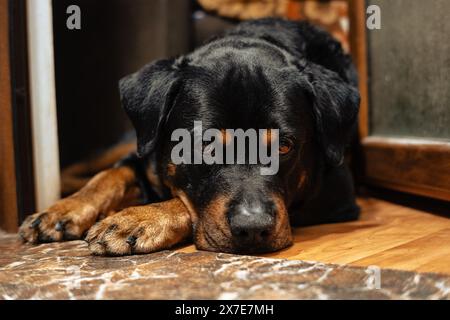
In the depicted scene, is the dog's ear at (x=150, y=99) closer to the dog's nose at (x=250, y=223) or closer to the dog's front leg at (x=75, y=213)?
the dog's front leg at (x=75, y=213)

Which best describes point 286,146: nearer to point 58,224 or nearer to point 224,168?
point 224,168

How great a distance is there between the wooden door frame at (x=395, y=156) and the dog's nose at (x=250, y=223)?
103 centimetres

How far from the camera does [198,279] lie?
1.48 meters

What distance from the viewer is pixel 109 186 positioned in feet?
7.38

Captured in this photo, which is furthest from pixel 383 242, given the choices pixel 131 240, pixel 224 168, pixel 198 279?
pixel 131 240

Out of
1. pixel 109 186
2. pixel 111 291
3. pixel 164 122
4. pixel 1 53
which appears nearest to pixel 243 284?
pixel 111 291

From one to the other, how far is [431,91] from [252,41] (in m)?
0.88

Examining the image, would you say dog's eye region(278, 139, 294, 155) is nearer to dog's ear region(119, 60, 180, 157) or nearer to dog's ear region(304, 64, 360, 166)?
dog's ear region(304, 64, 360, 166)

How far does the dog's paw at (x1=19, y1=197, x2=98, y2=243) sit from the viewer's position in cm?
199

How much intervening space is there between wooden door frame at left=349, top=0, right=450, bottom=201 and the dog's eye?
82 cm

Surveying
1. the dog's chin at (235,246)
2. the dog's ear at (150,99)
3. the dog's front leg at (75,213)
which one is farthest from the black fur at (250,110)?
the dog's front leg at (75,213)

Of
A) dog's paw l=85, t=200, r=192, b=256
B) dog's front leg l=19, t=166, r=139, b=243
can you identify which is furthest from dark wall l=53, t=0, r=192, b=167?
dog's paw l=85, t=200, r=192, b=256

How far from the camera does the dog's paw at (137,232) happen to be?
1759mm

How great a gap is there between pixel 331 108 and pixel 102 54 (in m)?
1.66
